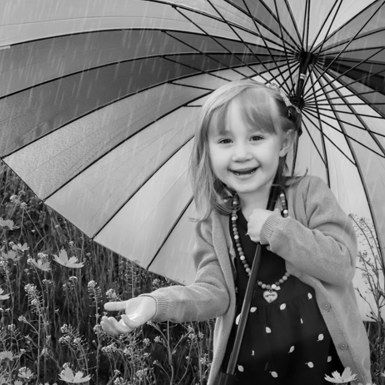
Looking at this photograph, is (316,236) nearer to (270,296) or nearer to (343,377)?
(270,296)

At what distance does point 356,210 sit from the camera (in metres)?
2.79

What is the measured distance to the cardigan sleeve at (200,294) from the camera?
7.11 feet

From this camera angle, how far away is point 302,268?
7.34ft

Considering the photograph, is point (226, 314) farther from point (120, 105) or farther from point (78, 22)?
point (78, 22)

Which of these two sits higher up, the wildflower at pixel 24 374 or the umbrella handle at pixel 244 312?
the umbrella handle at pixel 244 312

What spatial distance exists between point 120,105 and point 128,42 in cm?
23

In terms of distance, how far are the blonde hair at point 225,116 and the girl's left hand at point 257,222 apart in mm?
174

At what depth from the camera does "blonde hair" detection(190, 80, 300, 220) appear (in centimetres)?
224

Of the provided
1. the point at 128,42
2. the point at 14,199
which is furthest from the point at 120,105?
the point at 14,199

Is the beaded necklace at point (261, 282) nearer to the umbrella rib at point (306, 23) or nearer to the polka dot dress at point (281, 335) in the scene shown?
the polka dot dress at point (281, 335)

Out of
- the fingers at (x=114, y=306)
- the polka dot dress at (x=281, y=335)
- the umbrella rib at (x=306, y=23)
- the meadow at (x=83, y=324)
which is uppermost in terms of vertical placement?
the umbrella rib at (x=306, y=23)

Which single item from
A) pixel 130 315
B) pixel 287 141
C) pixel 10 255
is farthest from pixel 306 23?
pixel 10 255

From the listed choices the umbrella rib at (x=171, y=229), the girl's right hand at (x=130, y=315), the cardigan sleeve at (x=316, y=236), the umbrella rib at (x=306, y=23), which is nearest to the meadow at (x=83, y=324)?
the umbrella rib at (x=171, y=229)

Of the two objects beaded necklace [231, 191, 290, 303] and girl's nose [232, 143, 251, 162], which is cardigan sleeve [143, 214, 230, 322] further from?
girl's nose [232, 143, 251, 162]
